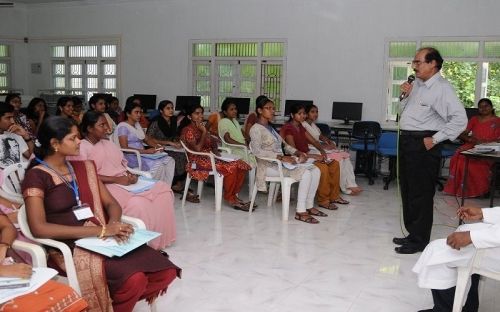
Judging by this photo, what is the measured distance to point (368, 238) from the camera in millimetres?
4215

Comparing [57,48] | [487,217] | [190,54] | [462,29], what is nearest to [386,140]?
[462,29]

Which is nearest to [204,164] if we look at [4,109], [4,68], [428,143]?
[4,109]

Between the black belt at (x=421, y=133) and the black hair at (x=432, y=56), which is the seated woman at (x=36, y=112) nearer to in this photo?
the black belt at (x=421, y=133)

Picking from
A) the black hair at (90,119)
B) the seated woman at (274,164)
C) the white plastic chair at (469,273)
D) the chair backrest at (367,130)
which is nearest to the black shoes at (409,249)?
the seated woman at (274,164)

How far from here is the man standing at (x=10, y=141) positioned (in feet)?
11.9

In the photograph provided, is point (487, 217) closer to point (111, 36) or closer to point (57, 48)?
point (111, 36)

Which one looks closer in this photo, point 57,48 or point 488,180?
point 488,180

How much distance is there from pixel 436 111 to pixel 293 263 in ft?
5.07

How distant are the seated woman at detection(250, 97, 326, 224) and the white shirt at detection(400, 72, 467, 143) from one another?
47.9 inches

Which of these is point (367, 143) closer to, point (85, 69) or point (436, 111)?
point (436, 111)

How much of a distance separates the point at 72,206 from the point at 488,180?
5.44 meters

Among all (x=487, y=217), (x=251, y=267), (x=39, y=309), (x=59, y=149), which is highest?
(x=59, y=149)

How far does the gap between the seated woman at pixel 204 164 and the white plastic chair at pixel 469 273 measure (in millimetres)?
2974

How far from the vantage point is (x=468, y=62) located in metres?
7.80
